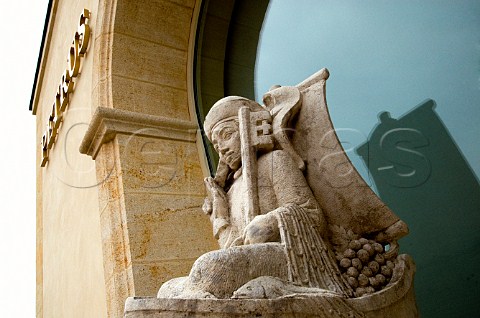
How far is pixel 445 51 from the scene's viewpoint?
9.89 feet

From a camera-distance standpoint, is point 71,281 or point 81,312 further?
point 71,281

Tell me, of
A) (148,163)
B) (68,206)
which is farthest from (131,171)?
(68,206)

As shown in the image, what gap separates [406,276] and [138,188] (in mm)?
2262

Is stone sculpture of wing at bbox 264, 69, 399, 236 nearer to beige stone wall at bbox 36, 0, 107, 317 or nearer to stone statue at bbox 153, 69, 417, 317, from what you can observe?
stone statue at bbox 153, 69, 417, 317

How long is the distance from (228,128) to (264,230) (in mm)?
675

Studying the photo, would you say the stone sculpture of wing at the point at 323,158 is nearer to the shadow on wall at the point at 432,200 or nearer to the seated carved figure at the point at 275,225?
the seated carved figure at the point at 275,225

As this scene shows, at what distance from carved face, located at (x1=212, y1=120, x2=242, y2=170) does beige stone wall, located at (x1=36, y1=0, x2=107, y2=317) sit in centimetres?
191

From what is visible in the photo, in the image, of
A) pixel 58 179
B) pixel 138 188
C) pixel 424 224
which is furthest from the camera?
pixel 58 179

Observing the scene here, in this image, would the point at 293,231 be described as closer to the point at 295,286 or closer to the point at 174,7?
the point at 295,286

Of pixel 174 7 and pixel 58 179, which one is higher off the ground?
pixel 174 7

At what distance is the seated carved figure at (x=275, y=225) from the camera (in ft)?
6.02

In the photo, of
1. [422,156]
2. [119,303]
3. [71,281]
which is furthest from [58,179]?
[422,156]

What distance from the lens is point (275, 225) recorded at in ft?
6.74

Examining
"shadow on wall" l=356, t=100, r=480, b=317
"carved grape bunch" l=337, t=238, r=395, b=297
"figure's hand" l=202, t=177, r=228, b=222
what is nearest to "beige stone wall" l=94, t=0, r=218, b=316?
"figure's hand" l=202, t=177, r=228, b=222
